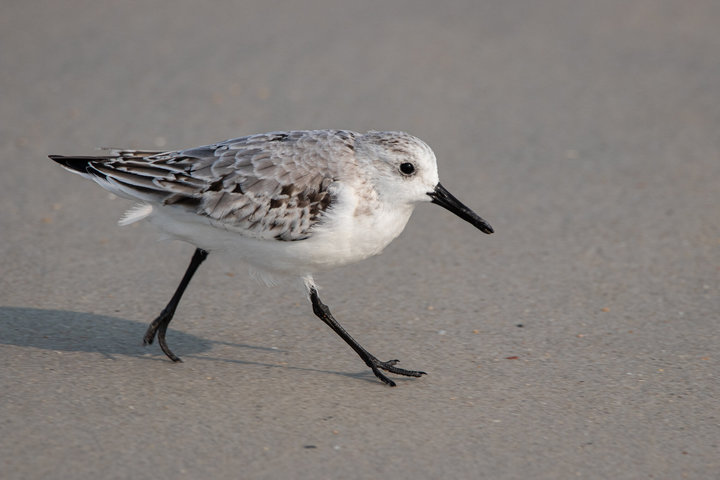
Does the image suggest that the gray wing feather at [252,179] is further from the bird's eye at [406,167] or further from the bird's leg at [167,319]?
the bird's leg at [167,319]

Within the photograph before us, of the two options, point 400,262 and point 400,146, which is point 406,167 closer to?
point 400,146

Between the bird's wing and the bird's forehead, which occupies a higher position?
the bird's forehead

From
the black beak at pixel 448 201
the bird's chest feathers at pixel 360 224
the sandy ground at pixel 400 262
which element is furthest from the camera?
the black beak at pixel 448 201

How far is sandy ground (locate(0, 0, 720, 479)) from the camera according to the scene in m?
4.42

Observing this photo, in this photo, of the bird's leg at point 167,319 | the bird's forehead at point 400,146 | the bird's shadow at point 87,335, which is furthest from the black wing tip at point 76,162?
the bird's forehead at point 400,146

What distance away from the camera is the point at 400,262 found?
261 inches

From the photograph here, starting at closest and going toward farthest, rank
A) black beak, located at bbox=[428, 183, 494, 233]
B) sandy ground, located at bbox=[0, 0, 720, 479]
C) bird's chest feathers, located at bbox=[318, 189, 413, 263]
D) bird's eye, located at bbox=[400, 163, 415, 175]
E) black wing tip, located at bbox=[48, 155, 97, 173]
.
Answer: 1. sandy ground, located at bbox=[0, 0, 720, 479]
2. bird's chest feathers, located at bbox=[318, 189, 413, 263]
3. bird's eye, located at bbox=[400, 163, 415, 175]
4. black beak, located at bbox=[428, 183, 494, 233]
5. black wing tip, located at bbox=[48, 155, 97, 173]

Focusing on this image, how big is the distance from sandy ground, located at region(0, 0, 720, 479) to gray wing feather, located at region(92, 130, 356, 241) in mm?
878

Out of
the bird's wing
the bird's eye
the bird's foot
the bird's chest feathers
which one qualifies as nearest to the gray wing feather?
the bird's wing

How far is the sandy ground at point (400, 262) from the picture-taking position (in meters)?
4.42

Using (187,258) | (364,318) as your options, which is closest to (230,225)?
(364,318)

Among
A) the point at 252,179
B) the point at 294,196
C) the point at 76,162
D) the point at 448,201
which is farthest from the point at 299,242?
the point at 76,162

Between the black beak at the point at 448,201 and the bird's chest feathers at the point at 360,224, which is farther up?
the black beak at the point at 448,201

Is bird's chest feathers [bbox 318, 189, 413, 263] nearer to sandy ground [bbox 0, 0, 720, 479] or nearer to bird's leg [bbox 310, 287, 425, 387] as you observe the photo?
bird's leg [bbox 310, 287, 425, 387]
